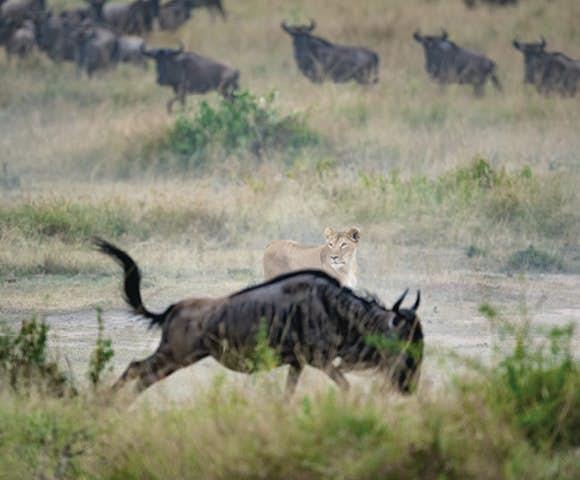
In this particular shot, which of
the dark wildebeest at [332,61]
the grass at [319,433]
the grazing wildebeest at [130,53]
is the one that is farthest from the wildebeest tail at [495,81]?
the grass at [319,433]

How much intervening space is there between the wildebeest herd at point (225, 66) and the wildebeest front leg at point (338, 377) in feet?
44.8

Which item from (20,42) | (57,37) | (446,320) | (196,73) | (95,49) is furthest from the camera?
(20,42)

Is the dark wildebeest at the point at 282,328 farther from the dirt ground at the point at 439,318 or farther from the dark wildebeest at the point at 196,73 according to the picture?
the dark wildebeest at the point at 196,73

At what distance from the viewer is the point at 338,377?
625cm

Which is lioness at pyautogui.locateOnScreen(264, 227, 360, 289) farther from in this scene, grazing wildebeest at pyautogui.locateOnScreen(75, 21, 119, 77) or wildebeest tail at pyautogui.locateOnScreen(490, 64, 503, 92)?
grazing wildebeest at pyautogui.locateOnScreen(75, 21, 119, 77)

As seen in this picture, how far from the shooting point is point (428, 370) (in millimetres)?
8078

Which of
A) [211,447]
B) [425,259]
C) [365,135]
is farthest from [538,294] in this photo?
[365,135]

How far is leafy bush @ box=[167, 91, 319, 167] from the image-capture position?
16922 mm

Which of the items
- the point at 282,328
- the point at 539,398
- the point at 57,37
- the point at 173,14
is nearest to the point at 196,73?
the point at 57,37

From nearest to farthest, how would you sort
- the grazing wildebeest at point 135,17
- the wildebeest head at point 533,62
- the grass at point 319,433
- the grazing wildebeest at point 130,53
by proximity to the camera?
the grass at point 319,433, the wildebeest head at point 533,62, the grazing wildebeest at point 130,53, the grazing wildebeest at point 135,17

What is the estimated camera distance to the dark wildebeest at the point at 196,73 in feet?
69.5

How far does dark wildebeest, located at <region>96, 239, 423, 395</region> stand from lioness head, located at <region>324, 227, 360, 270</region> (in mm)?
2991

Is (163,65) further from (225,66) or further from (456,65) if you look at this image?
(456,65)

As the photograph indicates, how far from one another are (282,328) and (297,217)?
22.3 feet
